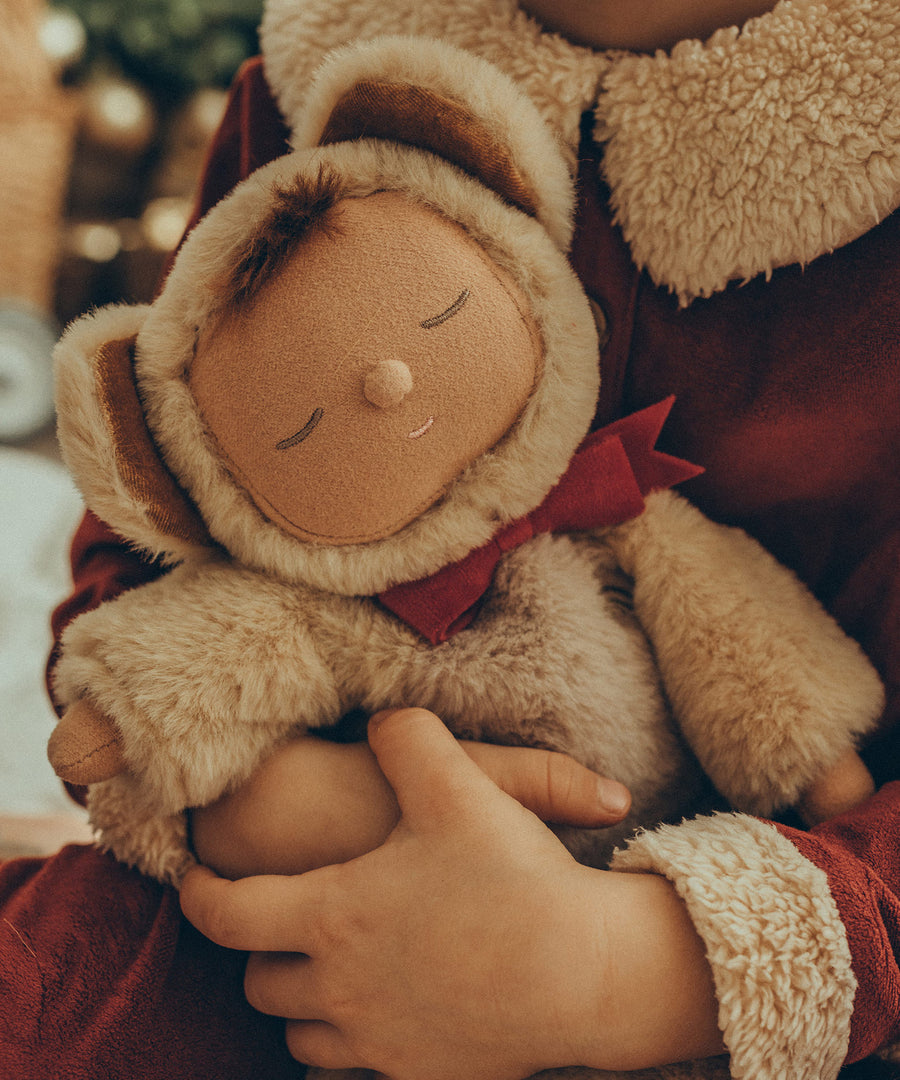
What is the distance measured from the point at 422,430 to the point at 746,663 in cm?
25

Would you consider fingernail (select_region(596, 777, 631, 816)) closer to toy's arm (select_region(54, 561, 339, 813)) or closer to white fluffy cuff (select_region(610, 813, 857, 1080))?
white fluffy cuff (select_region(610, 813, 857, 1080))

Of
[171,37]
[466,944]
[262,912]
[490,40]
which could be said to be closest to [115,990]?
[262,912]

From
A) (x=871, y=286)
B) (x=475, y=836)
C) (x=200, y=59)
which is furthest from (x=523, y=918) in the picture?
(x=200, y=59)

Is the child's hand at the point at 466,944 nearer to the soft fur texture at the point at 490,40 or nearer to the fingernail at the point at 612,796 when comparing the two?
the fingernail at the point at 612,796

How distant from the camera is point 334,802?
18.5 inches

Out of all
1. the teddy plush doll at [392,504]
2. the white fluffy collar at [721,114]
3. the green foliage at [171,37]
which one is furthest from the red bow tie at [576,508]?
the green foliage at [171,37]

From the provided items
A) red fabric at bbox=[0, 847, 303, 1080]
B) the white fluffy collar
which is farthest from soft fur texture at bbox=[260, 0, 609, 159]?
red fabric at bbox=[0, 847, 303, 1080]

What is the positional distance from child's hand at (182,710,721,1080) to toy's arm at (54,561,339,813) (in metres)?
0.07

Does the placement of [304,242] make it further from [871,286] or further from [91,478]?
[871,286]

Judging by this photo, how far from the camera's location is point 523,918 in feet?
1.30

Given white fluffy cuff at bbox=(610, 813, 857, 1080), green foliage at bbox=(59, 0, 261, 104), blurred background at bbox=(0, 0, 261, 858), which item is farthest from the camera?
green foliage at bbox=(59, 0, 261, 104)

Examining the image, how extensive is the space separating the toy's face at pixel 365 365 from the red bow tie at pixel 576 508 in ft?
0.19

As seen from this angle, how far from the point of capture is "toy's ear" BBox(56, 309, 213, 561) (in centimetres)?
43

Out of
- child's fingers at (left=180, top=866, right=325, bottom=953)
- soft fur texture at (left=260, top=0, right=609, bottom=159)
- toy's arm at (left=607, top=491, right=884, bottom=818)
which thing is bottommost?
child's fingers at (left=180, top=866, right=325, bottom=953)
